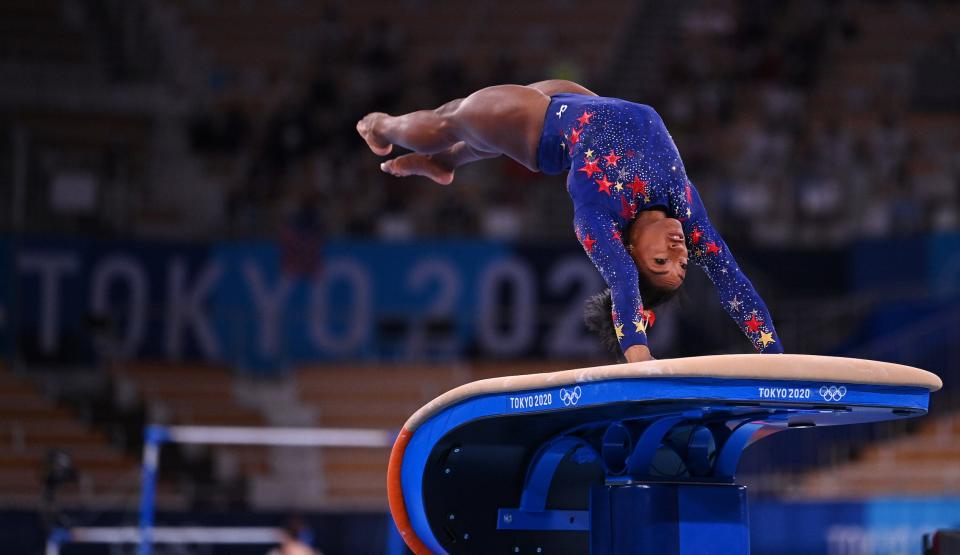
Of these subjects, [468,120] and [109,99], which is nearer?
[468,120]

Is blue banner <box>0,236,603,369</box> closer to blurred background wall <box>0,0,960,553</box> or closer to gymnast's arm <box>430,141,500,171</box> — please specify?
blurred background wall <box>0,0,960,553</box>

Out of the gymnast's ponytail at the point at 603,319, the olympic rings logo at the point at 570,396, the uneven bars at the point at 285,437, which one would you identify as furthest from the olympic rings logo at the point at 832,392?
the uneven bars at the point at 285,437

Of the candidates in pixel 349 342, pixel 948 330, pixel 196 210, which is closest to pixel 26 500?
pixel 349 342

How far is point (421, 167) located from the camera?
5.13m

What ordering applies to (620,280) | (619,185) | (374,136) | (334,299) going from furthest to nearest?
(334,299), (374,136), (619,185), (620,280)

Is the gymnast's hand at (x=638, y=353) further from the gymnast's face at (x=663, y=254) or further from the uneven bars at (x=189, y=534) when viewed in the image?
the uneven bars at (x=189, y=534)

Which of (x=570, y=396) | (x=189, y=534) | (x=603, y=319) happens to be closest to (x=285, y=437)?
(x=189, y=534)

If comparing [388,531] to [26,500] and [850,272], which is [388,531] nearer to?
[26,500]

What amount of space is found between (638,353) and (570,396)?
1.04ft

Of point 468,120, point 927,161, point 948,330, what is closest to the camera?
point 468,120

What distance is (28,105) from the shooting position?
14.0 metres

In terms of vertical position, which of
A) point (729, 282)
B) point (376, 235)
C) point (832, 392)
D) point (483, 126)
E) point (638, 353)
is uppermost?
point (376, 235)

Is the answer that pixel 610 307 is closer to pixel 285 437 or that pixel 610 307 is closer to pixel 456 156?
pixel 456 156

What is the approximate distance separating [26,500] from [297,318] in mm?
3543
